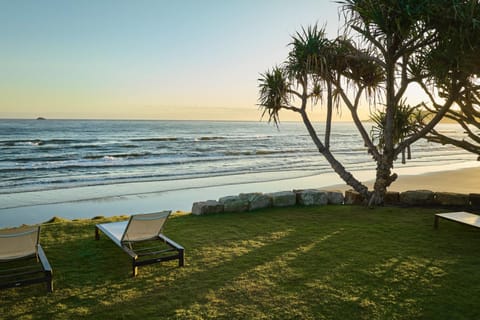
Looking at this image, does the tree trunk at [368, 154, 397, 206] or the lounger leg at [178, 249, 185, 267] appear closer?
the lounger leg at [178, 249, 185, 267]

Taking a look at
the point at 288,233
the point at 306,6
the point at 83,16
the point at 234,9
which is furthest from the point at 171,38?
the point at 288,233

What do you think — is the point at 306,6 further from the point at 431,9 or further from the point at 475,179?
the point at 475,179

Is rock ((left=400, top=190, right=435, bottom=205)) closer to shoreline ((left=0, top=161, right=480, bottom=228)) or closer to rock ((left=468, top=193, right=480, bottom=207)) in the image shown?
rock ((left=468, top=193, right=480, bottom=207))

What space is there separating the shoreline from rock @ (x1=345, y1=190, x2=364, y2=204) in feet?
13.5

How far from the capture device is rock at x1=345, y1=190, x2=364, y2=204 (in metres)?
9.56

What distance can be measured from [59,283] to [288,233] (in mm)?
3967

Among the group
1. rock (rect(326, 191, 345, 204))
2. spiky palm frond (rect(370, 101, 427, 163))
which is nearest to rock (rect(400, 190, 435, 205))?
spiky palm frond (rect(370, 101, 427, 163))

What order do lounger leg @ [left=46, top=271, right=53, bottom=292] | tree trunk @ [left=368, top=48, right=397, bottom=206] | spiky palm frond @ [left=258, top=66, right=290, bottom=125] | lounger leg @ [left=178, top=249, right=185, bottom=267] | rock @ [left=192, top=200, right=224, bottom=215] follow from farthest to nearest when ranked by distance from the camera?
spiky palm frond @ [left=258, top=66, right=290, bottom=125] → rock @ [left=192, top=200, right=224, bottom=215] → tree trunk @ [left=368, top=48, right=397, bottom=206] → lounger leg @ [left=178, top=249, right=185, bottom=267] → lounger leg @ [left=46, top=271, right=53, bottom=292]

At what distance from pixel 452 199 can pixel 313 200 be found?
346cm

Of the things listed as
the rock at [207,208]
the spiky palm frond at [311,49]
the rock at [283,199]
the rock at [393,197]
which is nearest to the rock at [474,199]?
the rock at [393,197]

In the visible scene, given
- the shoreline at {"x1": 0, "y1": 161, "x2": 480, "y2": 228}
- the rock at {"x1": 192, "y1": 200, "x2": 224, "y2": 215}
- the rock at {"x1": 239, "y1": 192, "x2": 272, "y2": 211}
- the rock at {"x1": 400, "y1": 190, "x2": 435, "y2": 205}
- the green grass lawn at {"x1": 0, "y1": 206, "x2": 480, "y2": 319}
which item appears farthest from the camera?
the shoreline at {"x1": 0, "y1": 161, "x2": 480, "y2": 228}

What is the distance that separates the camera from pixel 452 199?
908 centimetres

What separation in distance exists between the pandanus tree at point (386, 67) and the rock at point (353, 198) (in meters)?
0.24

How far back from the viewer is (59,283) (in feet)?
15.1
